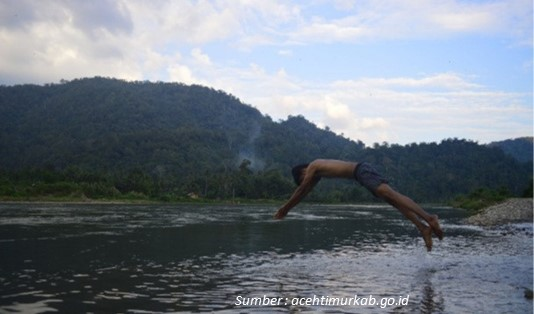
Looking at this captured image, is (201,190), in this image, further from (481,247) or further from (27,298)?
(27,298)

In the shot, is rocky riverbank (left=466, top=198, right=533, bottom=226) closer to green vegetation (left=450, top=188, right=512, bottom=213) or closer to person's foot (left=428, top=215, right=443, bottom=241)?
green vegetation (left=450, top=188, right=512, bottom=213)

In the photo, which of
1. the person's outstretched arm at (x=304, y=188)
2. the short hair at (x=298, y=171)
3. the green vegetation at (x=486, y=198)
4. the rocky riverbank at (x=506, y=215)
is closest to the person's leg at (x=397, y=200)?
the person's outstretched arm at (x=304, y=188)

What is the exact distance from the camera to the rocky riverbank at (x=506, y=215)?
64.5 meters

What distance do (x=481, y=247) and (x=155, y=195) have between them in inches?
4187

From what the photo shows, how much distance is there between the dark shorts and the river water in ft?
23.4

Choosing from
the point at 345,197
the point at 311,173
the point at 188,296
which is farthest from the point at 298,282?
the point at 345,197

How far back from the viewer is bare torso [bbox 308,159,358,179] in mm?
10086

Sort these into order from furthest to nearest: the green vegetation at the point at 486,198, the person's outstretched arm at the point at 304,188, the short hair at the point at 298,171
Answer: the green vegetation at the point at 486,198 → the short hair at the point at 298,171 → the person's outstretched arm at the point at 304,188

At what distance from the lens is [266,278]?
855 inches

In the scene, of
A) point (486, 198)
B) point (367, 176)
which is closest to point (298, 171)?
point (367, 176)

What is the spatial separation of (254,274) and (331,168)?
13727mm

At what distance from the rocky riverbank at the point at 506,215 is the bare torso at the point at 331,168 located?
5696cm

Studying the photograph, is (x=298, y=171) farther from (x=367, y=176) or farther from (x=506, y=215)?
(x=506, y=215)

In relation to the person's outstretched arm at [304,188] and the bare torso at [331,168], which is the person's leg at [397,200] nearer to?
the bare torso at [331,168]
